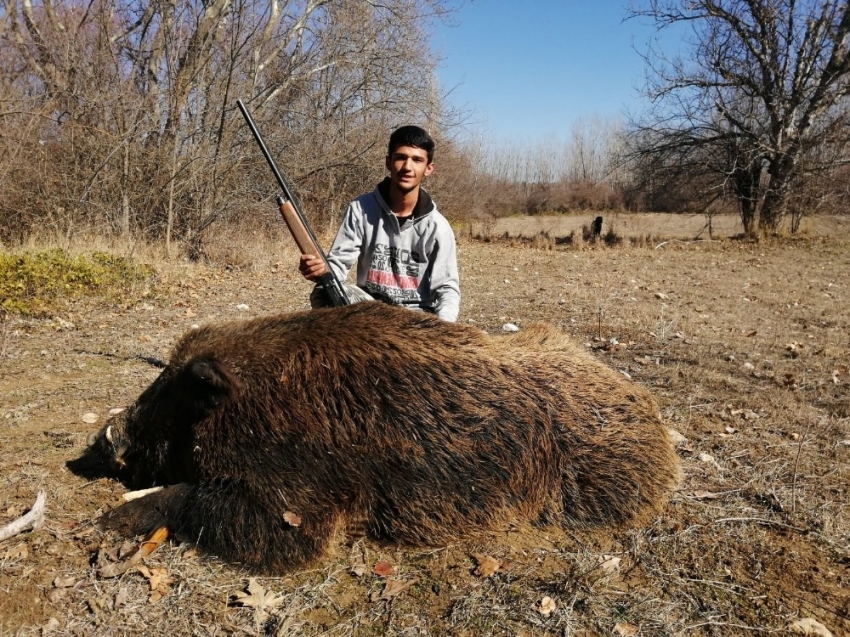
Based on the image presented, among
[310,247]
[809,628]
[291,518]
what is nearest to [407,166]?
[310,247]

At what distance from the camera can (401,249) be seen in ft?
12.9

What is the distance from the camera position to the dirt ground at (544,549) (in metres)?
2.23

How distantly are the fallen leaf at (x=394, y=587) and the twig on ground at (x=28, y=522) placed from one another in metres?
1.62

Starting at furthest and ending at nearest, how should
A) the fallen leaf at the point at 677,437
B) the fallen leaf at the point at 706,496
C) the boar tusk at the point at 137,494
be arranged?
the fallen leaf at the point at 677,437, the fallen leaf at the point at 706,496, the boar tusk at the point at 137,494

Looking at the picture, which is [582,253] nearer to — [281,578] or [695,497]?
[695,497]

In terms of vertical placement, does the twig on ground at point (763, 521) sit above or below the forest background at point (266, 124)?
below

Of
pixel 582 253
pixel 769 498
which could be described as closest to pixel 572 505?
pixel 769 498

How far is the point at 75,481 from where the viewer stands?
302cm

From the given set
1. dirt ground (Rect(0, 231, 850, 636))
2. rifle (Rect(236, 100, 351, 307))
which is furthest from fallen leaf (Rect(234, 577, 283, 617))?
rifle (Rect(236, 100, 351, 307))

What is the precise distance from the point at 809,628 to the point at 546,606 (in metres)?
1.00

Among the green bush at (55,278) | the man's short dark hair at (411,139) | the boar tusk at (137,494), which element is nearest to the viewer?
the boar tusk at (137,494)

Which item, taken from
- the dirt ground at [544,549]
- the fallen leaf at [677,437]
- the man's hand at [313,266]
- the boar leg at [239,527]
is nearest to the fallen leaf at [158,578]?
the dirt ground at [544,549]

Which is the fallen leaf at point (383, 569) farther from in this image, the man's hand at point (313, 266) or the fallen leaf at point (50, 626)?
the man's hand at point (313, 266)

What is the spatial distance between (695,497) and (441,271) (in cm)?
207
